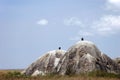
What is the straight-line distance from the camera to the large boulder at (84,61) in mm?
42128

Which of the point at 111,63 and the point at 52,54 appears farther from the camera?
the point at 52,54

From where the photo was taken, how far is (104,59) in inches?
1740

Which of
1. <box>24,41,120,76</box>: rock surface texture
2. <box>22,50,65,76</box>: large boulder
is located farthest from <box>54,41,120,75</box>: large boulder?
<box>22,50,65,76</box>: large boulder

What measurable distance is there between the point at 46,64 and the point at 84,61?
265 inches

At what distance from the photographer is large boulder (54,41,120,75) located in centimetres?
4213

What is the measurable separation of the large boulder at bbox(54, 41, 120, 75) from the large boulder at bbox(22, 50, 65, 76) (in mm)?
1638

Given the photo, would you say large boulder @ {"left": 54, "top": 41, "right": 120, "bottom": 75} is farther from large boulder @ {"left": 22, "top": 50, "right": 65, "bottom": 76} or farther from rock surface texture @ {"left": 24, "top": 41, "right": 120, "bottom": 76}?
large boulder @ {"left": 22, "top": 50, "right": 65, "bottom": 76}

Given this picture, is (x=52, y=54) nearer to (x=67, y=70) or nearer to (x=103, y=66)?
(x=67, y=70)

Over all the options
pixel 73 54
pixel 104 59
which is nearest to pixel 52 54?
pixel 73 54

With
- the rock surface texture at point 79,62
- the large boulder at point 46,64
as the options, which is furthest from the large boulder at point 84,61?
the large boulder at point 46,64

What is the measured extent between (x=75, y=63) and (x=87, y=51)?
88.5 inches

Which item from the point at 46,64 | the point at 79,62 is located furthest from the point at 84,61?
the point at 46,64

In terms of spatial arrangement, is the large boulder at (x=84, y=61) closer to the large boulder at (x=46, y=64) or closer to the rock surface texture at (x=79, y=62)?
the rock surface texture at (x=79, y=62)

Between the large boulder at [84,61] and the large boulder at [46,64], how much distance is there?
164 centimetres
